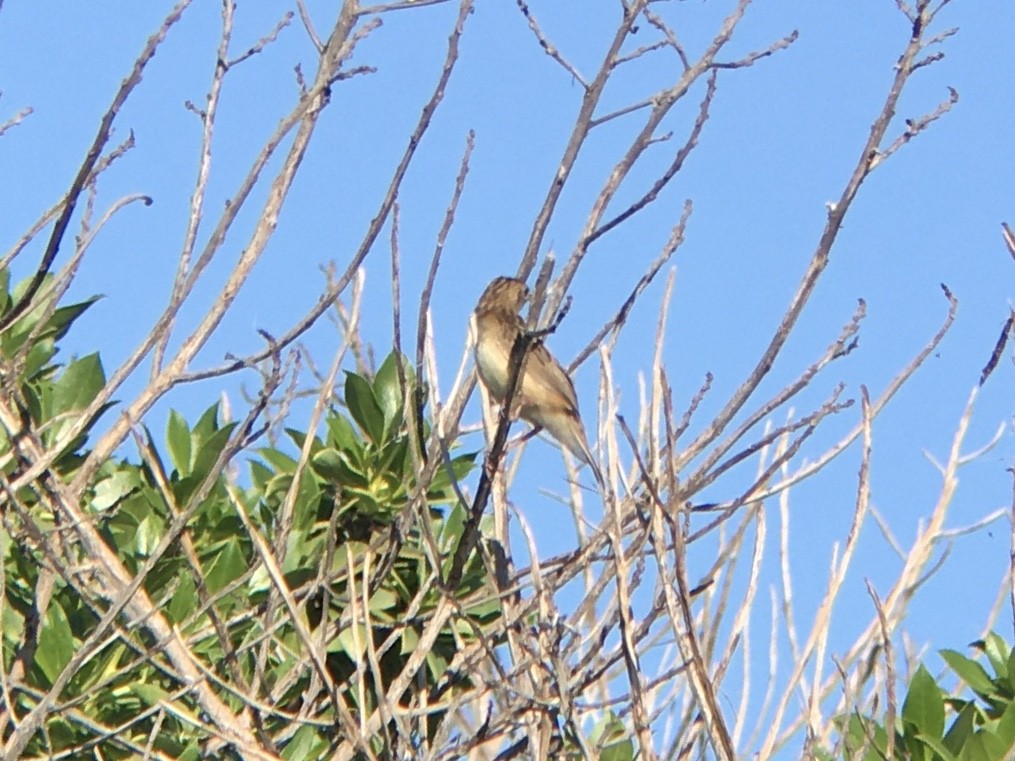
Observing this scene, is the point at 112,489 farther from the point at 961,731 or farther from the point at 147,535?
the point at 961,731

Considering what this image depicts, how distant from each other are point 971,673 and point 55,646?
2609 mm

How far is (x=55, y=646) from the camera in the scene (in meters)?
4.15

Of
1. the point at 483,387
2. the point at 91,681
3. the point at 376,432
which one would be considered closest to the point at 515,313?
the point at 376,432

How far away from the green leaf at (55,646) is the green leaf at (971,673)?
2.52 meters

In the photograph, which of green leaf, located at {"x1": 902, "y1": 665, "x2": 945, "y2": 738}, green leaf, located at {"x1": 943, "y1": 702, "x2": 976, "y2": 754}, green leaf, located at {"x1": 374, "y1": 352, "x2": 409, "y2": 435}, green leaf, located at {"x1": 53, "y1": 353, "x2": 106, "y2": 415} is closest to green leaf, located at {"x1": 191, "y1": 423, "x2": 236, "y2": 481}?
green leaf, located at {"x1": 53, "y1": 353, "x2": 106, "y2": 415}

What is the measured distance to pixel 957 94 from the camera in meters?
3.65

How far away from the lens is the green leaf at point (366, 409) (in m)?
4.97

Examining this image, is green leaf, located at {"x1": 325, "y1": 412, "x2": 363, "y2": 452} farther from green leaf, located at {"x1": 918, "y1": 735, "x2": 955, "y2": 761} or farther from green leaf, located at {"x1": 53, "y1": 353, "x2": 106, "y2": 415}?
green leaf, located at {"x1": 918, "y1": 735, "x2": 955, "y2": 761}

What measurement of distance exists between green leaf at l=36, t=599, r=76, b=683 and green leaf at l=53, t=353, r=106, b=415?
30.4 inches

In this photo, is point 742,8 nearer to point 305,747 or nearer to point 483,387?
point 483,387

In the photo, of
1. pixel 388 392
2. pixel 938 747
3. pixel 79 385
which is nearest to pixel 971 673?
pixel 938 747

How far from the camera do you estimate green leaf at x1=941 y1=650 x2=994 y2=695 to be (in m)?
4.77

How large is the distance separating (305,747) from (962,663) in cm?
195

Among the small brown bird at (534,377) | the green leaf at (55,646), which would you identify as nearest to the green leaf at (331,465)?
the green leaf at (55,646)
